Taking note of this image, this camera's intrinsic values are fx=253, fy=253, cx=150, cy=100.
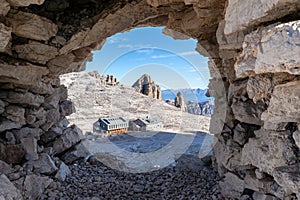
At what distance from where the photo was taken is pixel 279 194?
246cm

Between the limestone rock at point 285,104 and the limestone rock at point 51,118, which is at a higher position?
the limestone rock at point 285,104

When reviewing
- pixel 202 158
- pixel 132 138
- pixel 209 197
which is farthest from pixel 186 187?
pixel 132 138

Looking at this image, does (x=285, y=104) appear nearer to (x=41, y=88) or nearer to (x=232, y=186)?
(x=232, y=186)

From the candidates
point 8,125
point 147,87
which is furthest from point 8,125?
point 147,87

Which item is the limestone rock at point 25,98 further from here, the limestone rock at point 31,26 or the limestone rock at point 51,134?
the limestone rock at point 31,26

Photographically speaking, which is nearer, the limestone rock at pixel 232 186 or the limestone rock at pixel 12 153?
the limestone rock at pixel 232 186

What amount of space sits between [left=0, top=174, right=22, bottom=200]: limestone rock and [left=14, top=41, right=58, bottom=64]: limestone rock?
1.88m

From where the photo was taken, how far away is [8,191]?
3145mm

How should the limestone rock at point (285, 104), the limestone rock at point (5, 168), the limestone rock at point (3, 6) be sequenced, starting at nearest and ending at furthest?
the limestone rock at point (285, 104), the limestone rock at point (3, 6), the limestone rock at point (5, 168)

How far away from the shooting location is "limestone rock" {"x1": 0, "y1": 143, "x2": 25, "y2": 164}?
3982 mm

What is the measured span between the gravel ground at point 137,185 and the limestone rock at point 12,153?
0.72 m

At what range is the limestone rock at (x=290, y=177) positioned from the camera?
5.64 feet

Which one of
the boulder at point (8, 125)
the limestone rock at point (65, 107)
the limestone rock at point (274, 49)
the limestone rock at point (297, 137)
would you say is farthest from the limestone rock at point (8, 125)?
the limestone rock at point (297, 137)

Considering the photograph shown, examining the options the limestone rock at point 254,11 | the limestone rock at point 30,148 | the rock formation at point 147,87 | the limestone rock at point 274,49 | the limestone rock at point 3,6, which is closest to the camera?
the limestone rock at point 274,49
